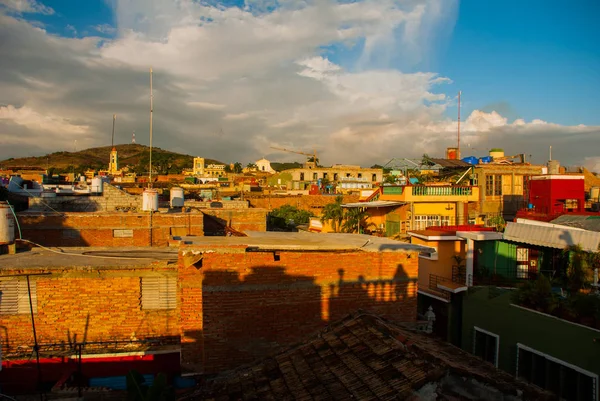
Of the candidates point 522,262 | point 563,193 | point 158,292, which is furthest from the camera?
point 563,193

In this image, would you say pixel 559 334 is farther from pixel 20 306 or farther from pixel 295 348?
pixel 20 306

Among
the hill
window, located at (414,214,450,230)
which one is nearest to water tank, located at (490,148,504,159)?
window, located at (414,214,450,230)

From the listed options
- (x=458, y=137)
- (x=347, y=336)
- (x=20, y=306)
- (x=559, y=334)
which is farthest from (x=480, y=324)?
(x=458, y=137)

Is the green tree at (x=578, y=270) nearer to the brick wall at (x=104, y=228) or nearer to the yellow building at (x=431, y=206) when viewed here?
the yellow building at (x=431, y=206)

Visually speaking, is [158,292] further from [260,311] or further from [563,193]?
[563,193]

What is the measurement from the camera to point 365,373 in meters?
6.00

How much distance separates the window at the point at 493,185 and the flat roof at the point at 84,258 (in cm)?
2499

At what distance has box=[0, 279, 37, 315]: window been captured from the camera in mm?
8516

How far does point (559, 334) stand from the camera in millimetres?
9109

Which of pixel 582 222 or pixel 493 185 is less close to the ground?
pixel 493 185

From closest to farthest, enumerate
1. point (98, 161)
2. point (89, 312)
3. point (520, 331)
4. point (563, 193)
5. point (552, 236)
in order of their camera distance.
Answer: point (89, 312) < point (520, 331) < point (552, 236) < point (563, 193) < point (98, 161)

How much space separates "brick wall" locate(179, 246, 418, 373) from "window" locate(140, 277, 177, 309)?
1492 mm

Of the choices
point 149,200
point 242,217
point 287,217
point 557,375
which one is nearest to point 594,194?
point 557,375

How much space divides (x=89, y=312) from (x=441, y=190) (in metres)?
20.8
